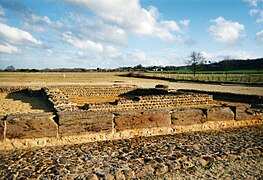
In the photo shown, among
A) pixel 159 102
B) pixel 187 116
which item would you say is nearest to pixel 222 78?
pixel 159 102

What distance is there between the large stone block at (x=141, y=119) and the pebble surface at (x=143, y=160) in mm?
437

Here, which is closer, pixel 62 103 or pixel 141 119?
pixel 141 119

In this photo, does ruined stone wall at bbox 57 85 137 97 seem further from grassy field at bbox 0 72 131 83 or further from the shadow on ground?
grassy field at bbox 0 72 131 83

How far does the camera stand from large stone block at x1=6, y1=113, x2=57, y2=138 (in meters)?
4.58

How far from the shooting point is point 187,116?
605 centimetres

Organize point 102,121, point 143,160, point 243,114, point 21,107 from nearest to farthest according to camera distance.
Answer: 1. point 143,160
2. point 102,121
3. point 243,114
4. point 21,107

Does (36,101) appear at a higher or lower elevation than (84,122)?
lower

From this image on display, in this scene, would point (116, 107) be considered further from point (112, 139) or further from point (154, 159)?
point (154, 159)

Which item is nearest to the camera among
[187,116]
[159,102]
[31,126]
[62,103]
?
[31,126]

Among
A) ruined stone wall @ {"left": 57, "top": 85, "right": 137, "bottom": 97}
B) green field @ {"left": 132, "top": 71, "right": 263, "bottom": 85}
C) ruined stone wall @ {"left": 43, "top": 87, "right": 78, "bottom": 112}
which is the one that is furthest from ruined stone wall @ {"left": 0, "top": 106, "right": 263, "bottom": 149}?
green field @ {"left": 132, "top": 71, "right": 263, "bottom": 85}

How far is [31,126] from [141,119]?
7.59 feet

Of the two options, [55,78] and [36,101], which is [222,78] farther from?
[36,101]

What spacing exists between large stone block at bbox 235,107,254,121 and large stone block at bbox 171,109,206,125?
1.19m

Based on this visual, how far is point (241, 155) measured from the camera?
166 inches
